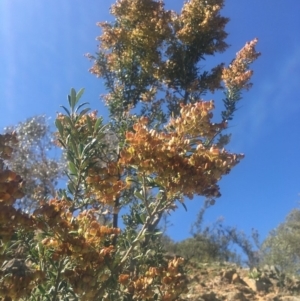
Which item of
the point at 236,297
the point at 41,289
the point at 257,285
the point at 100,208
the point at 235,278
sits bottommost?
the point at 41,289

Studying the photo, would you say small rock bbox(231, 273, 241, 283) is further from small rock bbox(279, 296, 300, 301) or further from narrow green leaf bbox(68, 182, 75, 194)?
narrow green leaf bbox(68, 182, 75, 194)

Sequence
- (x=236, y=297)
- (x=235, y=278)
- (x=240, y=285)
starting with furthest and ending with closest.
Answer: (x=235, y=278) < (x=240, y=285) < (x=236, y=297)

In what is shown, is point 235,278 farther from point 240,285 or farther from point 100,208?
point 100,208

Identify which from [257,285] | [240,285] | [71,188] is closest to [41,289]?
[71,188]

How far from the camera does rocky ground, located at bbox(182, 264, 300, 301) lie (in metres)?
8.37

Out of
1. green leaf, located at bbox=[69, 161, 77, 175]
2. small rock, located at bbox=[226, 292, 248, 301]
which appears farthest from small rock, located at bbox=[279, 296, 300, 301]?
green leaf, located at bbox=[69, 161, 77, 175]

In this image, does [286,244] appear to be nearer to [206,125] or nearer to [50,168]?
[50,168]

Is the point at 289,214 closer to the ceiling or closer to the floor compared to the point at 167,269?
closer to the ceiling

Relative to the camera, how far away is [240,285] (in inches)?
370

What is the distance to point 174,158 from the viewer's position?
97.0 inches

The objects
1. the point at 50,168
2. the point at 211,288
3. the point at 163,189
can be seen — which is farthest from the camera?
the point at 50,168

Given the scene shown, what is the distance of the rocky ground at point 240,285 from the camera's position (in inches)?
329

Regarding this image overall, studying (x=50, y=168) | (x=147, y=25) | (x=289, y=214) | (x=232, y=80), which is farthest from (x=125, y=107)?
(x=289, y=214)

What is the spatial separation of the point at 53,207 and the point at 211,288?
7389mm
